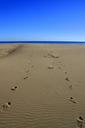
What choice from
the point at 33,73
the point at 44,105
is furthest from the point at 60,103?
the point at 33,73

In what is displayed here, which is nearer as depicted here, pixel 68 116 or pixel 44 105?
pixel 68 116

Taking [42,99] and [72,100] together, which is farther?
[42,99]

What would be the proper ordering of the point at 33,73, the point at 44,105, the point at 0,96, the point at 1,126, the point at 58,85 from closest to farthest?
the point at 1,126 < the point at 44,105 < the point at 0,96 < the point at 58,85 < the point at 33,73

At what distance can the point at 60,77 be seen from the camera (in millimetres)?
7297

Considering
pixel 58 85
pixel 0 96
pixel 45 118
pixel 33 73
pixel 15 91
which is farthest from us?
pixel 33 73

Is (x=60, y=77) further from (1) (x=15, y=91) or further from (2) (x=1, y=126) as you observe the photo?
(2) (x=1, y=126)

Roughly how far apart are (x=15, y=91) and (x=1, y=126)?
208 cm

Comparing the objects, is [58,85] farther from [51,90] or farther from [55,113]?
[55,113]

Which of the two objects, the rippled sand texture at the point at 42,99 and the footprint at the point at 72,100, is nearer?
the rippled sand texture at the point at 42,99

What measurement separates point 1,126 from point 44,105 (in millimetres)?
1399

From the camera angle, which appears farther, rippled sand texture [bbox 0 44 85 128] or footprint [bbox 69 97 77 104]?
footprint [bbox 69 97 77 104]

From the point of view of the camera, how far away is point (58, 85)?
6.23 metres

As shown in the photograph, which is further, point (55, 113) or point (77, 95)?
point (77, 95)

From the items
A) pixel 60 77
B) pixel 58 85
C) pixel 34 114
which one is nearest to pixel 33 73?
pixel 60 77
